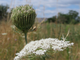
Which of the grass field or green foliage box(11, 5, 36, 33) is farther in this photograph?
the grass field

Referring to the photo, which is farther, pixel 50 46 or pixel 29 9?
pixel 29 9

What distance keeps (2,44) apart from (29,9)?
116 centimetres

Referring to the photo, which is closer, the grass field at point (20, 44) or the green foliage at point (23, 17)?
the green foliage at point (23, 17)

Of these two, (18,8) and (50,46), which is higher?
(18,8)

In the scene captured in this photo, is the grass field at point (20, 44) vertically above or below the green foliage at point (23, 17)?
below

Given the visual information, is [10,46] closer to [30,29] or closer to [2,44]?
[2,44]

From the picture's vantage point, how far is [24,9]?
1255 mm

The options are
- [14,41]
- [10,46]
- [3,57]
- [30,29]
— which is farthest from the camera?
[14,41]

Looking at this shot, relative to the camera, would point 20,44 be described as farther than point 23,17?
Yes

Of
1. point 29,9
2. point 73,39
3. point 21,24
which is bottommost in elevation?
point 73,39

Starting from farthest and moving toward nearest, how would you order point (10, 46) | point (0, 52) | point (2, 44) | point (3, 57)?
point (10, 46) < point (2, 44) < point (0, 52) < point (3, 57)

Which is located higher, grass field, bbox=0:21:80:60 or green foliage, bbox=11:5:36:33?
green foliage, bbox=11:5:36:33

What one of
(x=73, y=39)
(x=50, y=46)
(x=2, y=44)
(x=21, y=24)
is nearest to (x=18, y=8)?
(x=21, y=24)

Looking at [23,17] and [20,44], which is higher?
[23,17]
